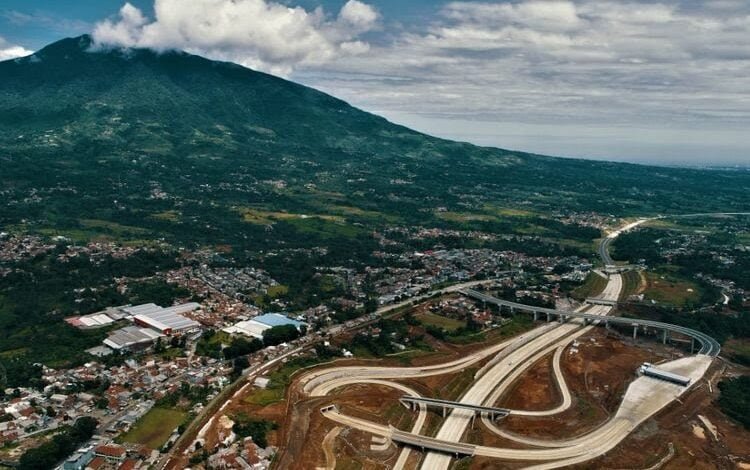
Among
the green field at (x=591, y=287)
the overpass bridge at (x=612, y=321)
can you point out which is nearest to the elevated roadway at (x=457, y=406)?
the overpass bridge at (x=612, y=321)

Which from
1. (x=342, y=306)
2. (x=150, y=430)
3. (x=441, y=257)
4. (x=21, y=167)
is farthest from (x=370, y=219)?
(x=150, y=430)

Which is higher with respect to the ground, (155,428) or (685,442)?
(685,442)

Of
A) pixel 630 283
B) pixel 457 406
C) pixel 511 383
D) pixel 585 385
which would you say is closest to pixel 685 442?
pixel 585 385

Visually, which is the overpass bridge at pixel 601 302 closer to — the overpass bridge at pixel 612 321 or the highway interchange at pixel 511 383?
the highway interchange at pixel 511 383

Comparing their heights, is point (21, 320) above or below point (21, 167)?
below

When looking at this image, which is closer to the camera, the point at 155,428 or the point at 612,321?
the point at 155,428

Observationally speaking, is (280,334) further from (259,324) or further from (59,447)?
(59,447)

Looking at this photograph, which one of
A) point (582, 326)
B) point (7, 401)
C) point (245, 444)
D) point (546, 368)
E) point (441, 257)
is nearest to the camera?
point (245, 444)

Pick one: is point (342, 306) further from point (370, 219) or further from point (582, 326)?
point (370, 219)
